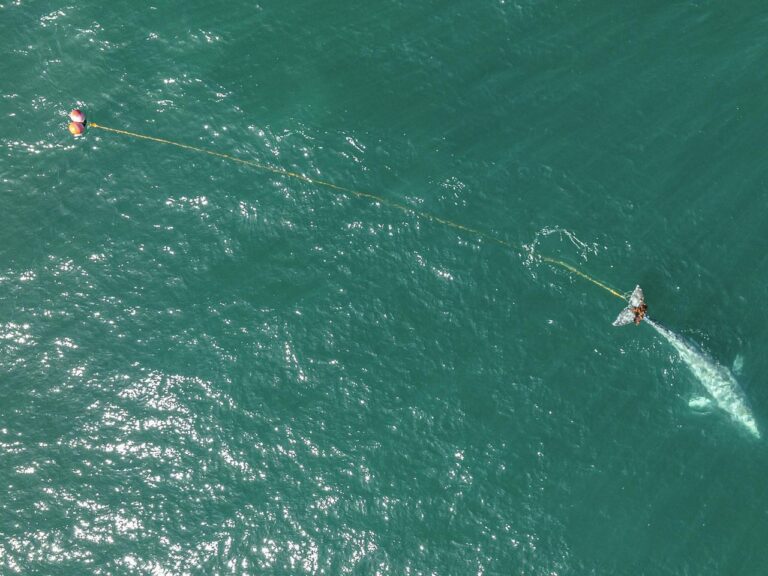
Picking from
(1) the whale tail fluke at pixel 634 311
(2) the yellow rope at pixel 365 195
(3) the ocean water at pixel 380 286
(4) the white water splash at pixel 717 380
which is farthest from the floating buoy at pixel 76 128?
(4) the white water splash at pixel 717 380

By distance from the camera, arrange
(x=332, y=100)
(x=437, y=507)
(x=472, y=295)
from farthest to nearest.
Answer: (x=332, y=100) → (x=472, y=295) → (x=437, y=507)

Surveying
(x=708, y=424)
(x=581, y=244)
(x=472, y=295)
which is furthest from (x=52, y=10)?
(x=708, y=424)

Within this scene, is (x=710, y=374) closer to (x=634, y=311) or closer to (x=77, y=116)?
(x=634, y=311)

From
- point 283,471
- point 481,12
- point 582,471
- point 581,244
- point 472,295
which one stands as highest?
point 481,12

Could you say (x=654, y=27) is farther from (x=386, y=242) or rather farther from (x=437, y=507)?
(x=437, y=507)

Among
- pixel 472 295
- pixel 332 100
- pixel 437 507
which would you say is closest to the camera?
pixel 437 507

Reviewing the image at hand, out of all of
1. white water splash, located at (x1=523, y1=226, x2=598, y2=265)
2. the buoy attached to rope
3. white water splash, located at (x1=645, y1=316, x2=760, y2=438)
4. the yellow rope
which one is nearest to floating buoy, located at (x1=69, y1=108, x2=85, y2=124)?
the buoy attached to rope

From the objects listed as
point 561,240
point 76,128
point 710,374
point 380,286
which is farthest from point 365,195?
point 710,374
